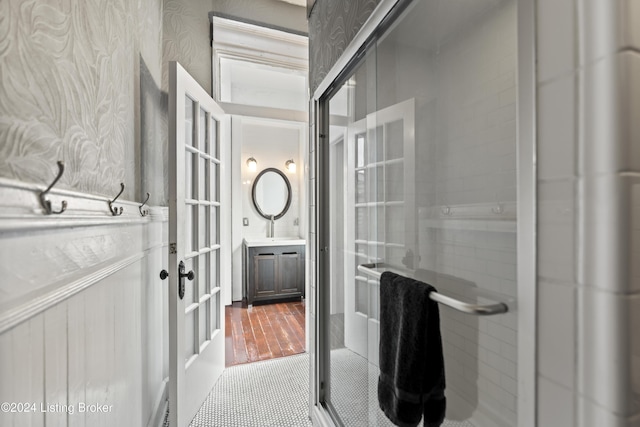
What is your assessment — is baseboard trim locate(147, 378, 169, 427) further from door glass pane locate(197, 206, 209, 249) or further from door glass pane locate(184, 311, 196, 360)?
door glass pane locate(197, 206, 209, 249)

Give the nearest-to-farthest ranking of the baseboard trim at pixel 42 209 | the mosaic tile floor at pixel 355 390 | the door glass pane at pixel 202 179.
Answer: the baseboard trim at pixel 42 209, the mosaic tile floor at pixel 355 390, the door glass pane at pixel 202 179

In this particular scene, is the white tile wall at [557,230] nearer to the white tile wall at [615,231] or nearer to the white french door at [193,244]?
the white tile wall at [615,231]

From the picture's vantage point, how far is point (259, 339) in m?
2.78

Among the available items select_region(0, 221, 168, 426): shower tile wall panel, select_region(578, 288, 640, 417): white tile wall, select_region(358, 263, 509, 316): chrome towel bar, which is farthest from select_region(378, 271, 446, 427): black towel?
select_region(0, 221, 168, 426): shower tile wall panel

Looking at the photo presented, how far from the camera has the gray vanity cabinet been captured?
12.0 feet

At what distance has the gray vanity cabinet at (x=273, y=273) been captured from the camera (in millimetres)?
3672

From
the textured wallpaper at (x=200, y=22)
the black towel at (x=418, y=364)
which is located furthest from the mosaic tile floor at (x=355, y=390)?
the textured wallpaper at (x=200, y=22)

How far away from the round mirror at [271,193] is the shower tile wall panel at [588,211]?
3.90 metres

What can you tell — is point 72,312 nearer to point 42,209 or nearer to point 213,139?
point 42,209

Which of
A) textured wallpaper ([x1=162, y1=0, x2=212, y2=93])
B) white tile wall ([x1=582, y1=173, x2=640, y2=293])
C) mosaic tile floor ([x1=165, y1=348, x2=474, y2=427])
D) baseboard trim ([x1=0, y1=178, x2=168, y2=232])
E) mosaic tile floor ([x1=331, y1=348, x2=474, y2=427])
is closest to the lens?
white tile wall ([x1=582, y1=173, x2=640, y2=293])

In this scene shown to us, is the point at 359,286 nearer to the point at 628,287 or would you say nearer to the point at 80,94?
the point at 628,287

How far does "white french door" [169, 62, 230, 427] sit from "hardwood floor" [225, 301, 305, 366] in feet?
1.34

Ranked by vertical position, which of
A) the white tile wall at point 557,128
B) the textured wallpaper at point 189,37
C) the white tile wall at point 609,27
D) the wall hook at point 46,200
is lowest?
the wall hook at point 46,200

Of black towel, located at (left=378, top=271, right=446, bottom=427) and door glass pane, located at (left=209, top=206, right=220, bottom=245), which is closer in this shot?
black towel, located at (left=378, top=271, right=446, bottom=427)
